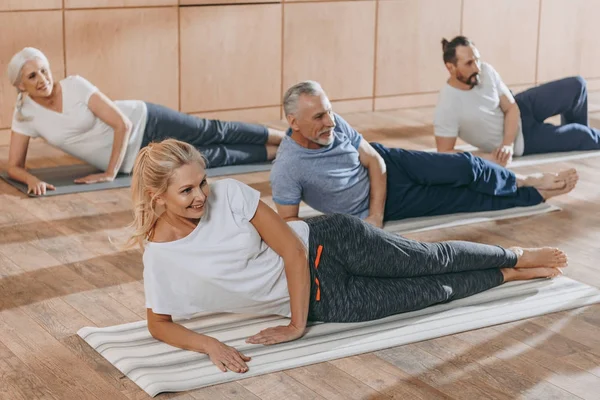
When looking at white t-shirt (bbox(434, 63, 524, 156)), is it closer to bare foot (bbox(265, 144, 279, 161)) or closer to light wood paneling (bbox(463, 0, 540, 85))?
bare foot (bbox(265, 144, 279, 161))

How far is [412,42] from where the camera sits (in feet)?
22.5

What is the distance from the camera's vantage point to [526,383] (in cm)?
263

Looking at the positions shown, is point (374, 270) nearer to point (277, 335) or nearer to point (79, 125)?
point (277, 335)

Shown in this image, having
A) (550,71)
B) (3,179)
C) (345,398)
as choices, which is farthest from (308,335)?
(550,71)

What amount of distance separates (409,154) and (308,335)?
1331 mm

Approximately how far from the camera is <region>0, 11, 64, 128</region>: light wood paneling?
540 cm

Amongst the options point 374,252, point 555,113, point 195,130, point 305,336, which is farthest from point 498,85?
point 305,336

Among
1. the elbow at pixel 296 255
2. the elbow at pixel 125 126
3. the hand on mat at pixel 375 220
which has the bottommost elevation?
the hand on mat at pixel 375 220

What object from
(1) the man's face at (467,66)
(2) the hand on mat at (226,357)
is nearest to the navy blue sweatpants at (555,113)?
(1) the man's face at (467,66)

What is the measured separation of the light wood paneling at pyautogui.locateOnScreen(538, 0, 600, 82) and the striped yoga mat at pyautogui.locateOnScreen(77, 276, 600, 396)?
4.53 metres

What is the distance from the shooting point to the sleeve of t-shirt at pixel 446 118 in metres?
4.85

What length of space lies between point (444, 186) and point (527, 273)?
87cm

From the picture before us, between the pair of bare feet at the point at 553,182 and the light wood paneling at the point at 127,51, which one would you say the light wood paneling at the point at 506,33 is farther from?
the pair of bare feet at the point at 553,182

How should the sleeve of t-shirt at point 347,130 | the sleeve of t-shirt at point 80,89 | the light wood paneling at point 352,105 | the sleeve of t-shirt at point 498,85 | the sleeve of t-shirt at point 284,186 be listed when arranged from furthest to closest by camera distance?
1. the light wood paneling at point 352,105
2. the sleeve of t-shirt at point 498,85
3. the sleeve of t-shirt at point 80,89
4. the sleeve of t-shirt at point 347,130
5. the sleeve of t-shirt at point 284,186
